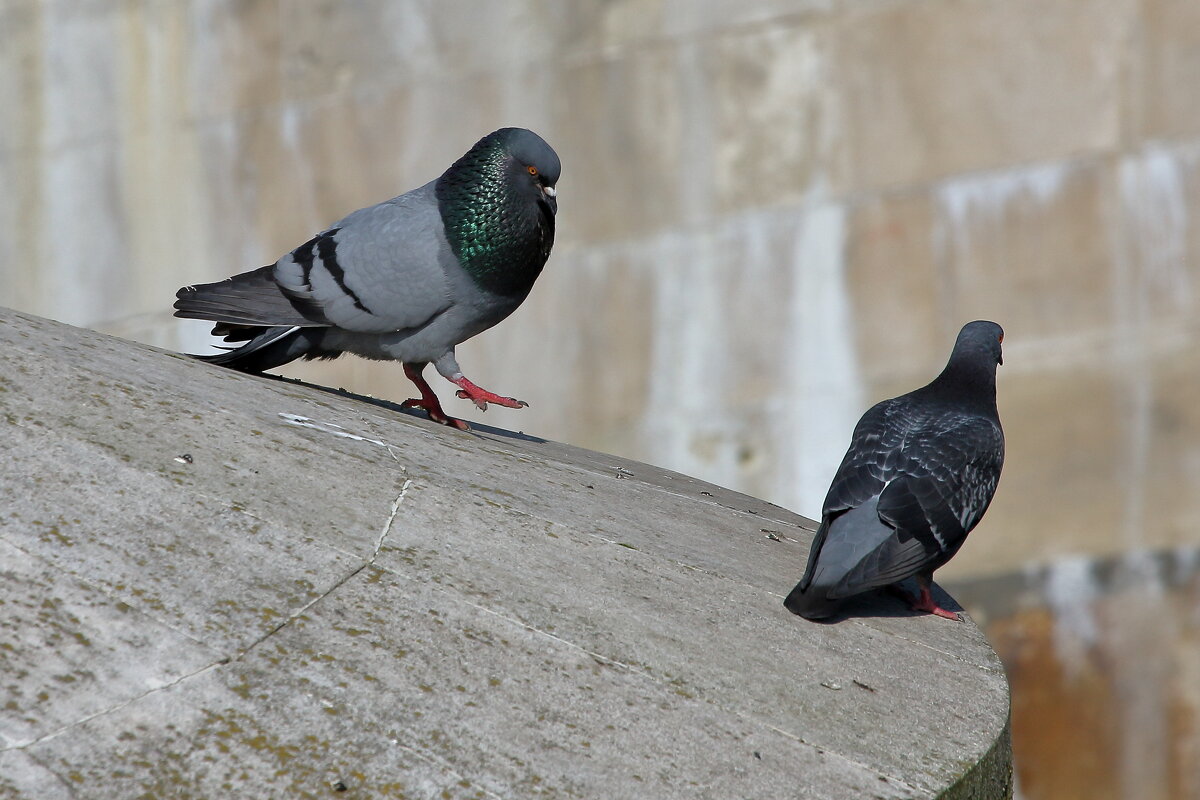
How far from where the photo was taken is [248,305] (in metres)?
5.15

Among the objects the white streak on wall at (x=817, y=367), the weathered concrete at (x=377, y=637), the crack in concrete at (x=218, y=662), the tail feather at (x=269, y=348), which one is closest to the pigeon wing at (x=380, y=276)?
the tail feather at (x=269, y=348)

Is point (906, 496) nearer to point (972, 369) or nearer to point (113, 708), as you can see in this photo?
point (972, 369)

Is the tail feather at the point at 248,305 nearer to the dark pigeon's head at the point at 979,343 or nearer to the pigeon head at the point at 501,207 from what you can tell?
the pigeon head at the point at 501,207

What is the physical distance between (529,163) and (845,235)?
4.05 metres

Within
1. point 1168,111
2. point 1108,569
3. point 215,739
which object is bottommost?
point 1108,569

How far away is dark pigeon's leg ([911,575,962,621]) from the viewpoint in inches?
173

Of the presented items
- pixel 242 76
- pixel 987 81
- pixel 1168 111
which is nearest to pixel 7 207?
pixel 242 76

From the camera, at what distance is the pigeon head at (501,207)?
5.04 m

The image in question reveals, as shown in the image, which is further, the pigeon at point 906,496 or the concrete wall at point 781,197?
the concrete wall at point 781,197

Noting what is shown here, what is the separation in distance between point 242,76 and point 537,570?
7.80m

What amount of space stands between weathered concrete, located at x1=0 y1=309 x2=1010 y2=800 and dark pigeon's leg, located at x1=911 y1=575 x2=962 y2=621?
45 millimetres

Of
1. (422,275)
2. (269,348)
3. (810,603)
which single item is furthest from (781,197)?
(810,603)

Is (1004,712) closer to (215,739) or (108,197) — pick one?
(215,739)

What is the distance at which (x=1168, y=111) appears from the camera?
7984 millimetres
